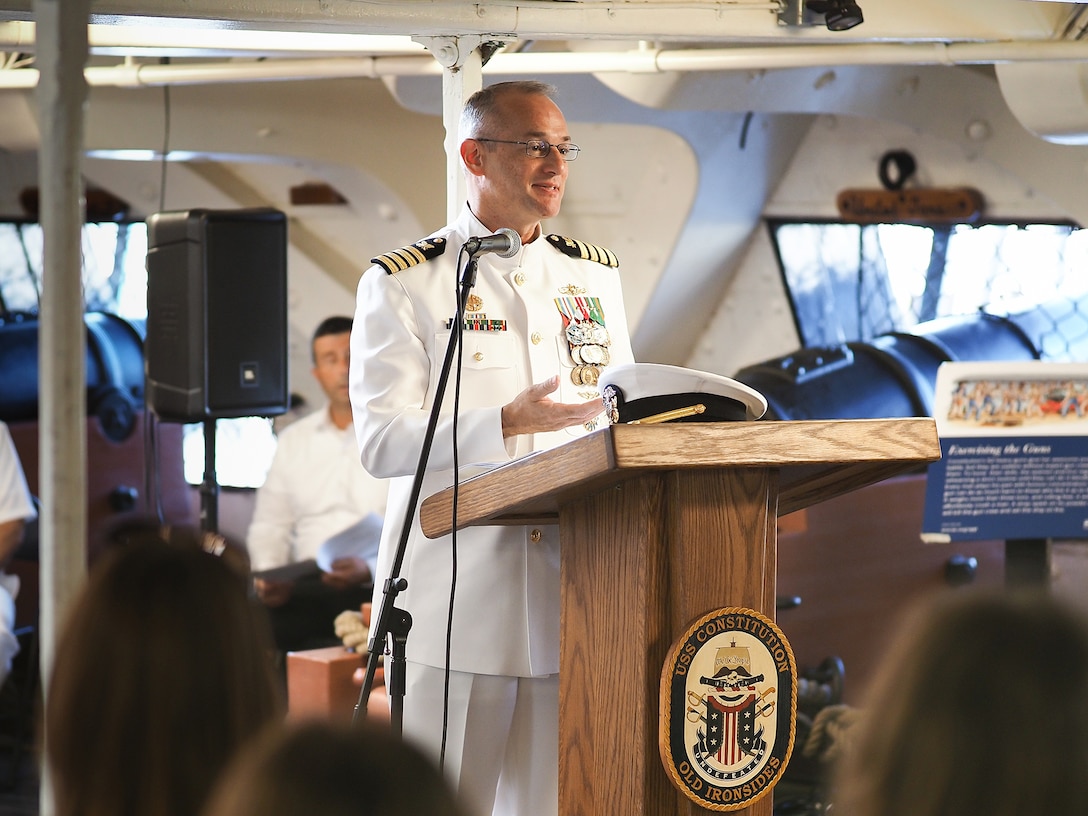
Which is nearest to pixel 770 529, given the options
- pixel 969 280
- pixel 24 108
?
pixel 969 280

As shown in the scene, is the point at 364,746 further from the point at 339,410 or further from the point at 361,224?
the point at 361,224

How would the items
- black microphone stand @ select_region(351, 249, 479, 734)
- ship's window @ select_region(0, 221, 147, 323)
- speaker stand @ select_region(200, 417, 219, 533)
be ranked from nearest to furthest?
black microphone stand @ select_region(351, 249, 479, 734)
speaker stand @ select_region(200, 417, 219, 533)
ship's window @ select_region(0, 221, 147, 323)

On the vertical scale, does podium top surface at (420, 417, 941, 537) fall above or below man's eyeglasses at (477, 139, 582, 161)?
below

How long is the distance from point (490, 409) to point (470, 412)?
55mm

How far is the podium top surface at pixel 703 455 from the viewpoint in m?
1.57

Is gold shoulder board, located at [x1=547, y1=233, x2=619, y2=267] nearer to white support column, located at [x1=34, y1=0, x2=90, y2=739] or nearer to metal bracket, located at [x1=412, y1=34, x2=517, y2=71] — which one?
metal bracket, located at [x1=412, y1=34, x2=517, y2=71]

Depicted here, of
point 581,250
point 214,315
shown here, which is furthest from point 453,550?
point 214,315

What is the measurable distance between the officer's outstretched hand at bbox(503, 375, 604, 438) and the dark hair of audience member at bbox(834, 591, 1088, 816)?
1009 mm

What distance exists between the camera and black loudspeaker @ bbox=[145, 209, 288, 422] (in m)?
3.84

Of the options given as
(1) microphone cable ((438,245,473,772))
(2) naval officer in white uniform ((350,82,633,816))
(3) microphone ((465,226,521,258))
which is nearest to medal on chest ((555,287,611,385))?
(2) naval officer in white uniform ((350,82,633,816))

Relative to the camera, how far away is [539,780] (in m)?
2.15

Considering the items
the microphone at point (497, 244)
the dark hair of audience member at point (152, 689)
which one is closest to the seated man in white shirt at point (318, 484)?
the microphone at point (497, 244)

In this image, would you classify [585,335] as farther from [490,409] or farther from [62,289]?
A: [62,289]

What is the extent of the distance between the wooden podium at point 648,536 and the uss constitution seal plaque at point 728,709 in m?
0.03
